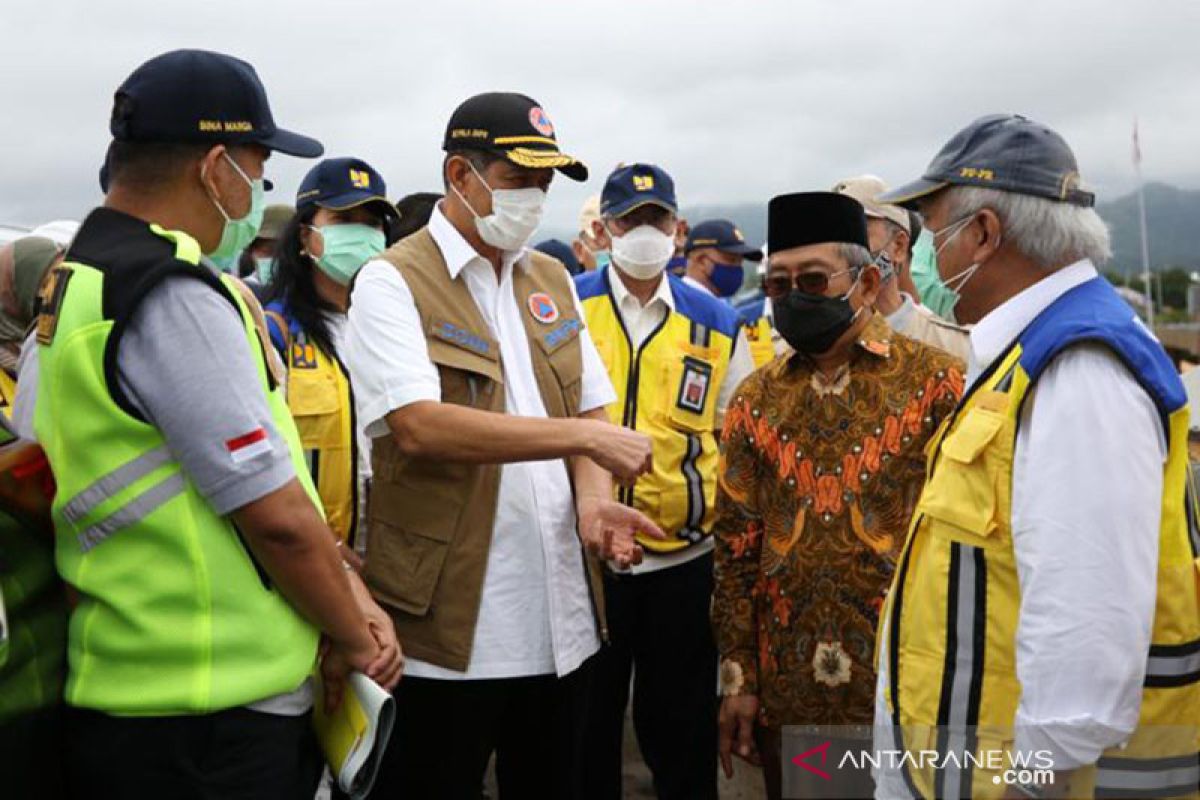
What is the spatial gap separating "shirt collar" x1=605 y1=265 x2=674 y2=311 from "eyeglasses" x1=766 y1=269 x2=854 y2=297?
1155 millimetres

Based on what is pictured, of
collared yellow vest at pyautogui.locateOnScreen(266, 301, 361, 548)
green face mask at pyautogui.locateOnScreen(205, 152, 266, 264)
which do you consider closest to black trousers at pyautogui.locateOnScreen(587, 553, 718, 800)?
collared yellow vest at pyautogui.locateOnScreen(266, 301, 361, 548)

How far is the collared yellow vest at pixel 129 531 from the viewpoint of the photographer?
197 cm

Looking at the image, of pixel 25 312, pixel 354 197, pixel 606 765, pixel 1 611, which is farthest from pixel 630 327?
pixel 1 611

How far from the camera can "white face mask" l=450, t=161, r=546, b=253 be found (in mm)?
2982

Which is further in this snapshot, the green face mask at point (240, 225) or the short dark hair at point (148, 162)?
the green face mask at point (240, 225)

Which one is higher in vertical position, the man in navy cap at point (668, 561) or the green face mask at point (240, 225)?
the green face mask at point (240, 225)

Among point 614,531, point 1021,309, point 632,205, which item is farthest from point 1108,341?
point 632,205

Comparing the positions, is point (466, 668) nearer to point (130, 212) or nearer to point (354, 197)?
point (130, 212)

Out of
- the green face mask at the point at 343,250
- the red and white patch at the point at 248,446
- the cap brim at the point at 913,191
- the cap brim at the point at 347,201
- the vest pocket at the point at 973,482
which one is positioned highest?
the cap brim at the point at 347,201

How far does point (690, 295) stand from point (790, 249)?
125cm

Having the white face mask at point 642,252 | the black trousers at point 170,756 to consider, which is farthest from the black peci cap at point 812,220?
the black trousers at point 170,756

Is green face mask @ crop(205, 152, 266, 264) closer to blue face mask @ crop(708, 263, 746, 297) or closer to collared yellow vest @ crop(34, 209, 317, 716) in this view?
collared yellow vest @ crop(34, 209, 317, 716)

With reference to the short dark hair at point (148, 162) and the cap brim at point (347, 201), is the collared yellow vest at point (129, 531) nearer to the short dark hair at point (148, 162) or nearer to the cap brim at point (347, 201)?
the short dark hair at point (148, 162)

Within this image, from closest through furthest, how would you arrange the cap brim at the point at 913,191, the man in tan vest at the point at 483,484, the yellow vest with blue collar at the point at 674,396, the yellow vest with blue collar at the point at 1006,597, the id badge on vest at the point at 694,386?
1. the yellow vest with blue collar at the point at 1006,597
2. the cap brim at the point at 913,191
3. the man in tan vest at the point at 483,484
4. the yellow vest with blue collar at the point at 674,396
5. the id badge on vest at the point at 694,386
